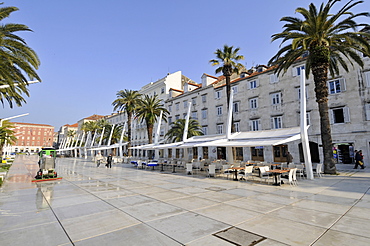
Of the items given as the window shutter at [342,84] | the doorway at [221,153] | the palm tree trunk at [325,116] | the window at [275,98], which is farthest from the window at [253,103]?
the palm tree trunk at [325,116]

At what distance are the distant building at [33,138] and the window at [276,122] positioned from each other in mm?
147493

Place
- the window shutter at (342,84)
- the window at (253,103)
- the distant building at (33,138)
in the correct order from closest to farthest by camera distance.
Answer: the window shutter at (342,84), the window at (253,103), the distant building at (33,138)

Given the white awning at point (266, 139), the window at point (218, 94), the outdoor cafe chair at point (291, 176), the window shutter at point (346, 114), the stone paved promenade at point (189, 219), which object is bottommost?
the stone paved promenade at point (189, 219)

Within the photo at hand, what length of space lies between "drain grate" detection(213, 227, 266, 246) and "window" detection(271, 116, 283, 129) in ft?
82.2

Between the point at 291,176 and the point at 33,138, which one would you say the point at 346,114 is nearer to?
the point at 291,176

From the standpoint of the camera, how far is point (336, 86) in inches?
906

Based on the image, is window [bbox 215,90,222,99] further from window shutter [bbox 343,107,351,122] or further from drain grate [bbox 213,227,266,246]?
drain grate [bbox 213,227,266,246]

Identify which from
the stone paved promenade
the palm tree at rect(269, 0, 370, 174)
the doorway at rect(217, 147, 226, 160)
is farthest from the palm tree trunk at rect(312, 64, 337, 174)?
the doorway at rect(217, 147, 226, 160)

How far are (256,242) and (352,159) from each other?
926 inches

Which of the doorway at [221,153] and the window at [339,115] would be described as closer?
the window at [339,115]

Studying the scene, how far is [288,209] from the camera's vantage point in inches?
264

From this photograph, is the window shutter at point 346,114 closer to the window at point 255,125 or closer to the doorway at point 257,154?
the window at point 255,125

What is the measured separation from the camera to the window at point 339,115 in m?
22.0

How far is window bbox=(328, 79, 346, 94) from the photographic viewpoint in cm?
2246
